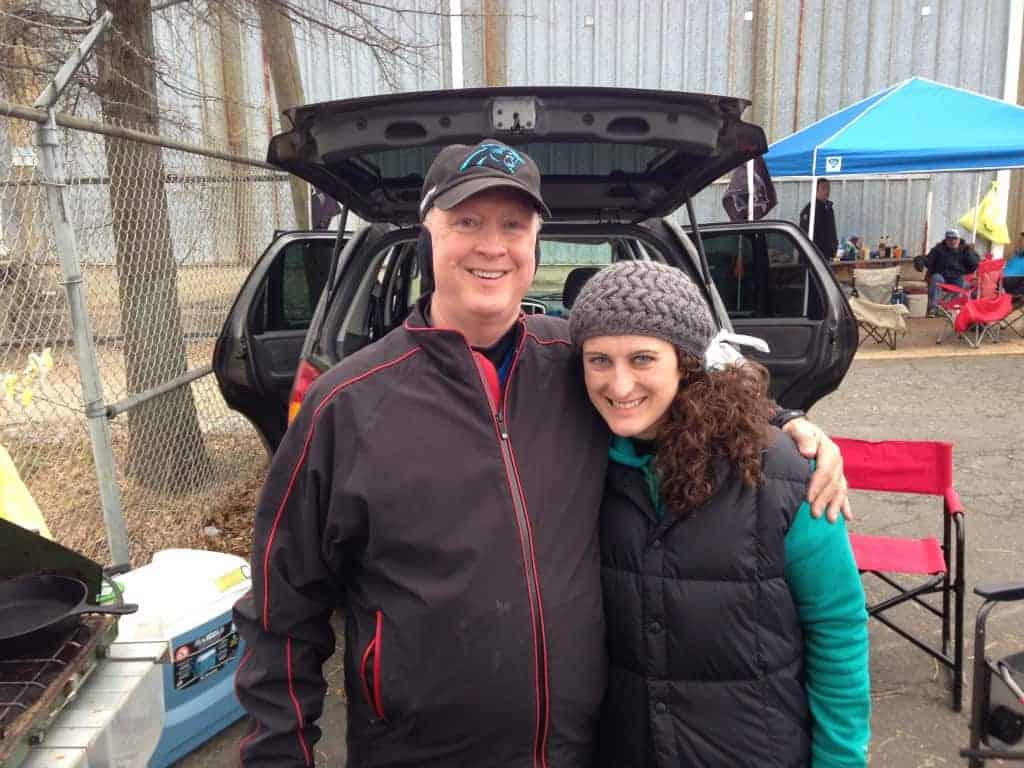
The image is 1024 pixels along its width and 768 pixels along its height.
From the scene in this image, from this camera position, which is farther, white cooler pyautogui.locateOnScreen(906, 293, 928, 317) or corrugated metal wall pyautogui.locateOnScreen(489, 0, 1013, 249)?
corrugated metal wall pyautogui.locateOnScreen(489, 0, 1013, 249)

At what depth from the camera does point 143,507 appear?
448 centimetres

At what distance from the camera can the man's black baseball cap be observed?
1.44 metres

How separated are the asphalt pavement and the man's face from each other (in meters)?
1.94

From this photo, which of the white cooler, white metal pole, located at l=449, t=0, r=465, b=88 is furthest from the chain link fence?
the white cooler

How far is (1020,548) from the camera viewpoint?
13.9 feet

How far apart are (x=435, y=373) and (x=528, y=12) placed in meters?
12.6

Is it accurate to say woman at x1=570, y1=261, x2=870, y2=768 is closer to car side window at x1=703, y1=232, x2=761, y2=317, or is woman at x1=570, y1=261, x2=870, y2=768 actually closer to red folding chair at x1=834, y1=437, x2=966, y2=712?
red folding chair at x1=834, y1=437, x2=966, y2=712

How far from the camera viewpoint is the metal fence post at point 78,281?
281 centimetres

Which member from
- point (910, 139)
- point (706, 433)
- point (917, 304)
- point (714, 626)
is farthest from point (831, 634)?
point (917, 304)

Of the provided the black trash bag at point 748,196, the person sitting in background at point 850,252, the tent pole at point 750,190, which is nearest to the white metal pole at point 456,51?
the black trash bag at point 748,196

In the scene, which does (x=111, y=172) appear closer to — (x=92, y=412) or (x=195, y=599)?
(x=92, y=412)

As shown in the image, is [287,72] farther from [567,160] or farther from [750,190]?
[567,160]

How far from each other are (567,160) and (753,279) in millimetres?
2519

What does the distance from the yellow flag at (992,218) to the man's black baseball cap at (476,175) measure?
13663 mm
